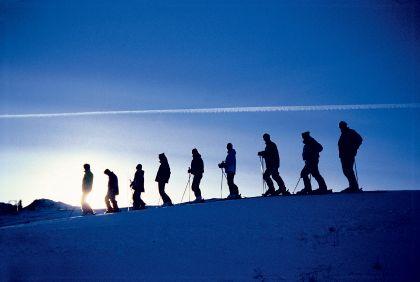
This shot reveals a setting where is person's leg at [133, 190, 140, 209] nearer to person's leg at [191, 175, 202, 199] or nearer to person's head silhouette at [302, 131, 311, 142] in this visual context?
person's leg at [191, 175, 202, 199]

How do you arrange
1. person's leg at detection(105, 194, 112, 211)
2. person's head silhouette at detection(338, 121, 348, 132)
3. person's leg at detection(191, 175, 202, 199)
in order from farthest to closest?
1. person's leg at detection(105, 194, 112, 211)
2. person's leg at detection(191, 175, 202, 199)
3. person's head silhouette at detection(338, 121, 348, 132)

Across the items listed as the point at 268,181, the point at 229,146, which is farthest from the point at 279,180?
the point at 229,146

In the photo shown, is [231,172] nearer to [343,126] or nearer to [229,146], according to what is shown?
[229,146]

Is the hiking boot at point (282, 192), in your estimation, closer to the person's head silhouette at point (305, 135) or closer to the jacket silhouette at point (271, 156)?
the jacket silhouette at point (271, 156)

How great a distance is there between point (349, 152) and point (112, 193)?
29.1 feet

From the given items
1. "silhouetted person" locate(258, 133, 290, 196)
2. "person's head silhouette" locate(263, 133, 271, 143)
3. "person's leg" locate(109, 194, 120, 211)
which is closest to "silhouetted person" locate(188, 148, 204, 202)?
"silhouetted person" locate(258, 133, 290, 196)

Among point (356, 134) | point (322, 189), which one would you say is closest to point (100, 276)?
point (322, 189)

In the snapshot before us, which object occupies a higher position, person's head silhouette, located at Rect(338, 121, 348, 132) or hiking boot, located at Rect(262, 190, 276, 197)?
person's head silhouette, located at Rect(338, 121, 348, 132)

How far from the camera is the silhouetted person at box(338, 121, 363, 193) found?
12.0m

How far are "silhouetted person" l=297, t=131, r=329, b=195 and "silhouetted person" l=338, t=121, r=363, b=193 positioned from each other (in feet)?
2.41

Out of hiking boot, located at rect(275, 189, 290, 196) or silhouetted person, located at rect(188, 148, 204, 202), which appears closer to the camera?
hiking boot, located at rect(275, 189, 290, 196)

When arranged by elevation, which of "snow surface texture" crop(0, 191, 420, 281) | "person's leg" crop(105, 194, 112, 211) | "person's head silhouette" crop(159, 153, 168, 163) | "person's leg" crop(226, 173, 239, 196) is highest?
"person's head silhouette" crop(159, 153, 168, 163)

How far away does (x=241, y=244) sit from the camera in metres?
8.95

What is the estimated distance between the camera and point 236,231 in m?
9.56
